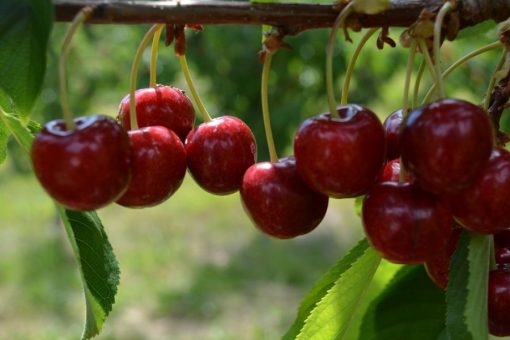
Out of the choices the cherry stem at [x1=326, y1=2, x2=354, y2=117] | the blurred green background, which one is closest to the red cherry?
the cherry stem at [x1=326, y1=2, x2=354, y2=117]

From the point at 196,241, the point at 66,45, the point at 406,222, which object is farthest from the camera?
the point at 196,241

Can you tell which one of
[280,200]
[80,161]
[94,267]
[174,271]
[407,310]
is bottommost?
[174,271]

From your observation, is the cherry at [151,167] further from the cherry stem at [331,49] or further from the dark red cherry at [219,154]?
the cherry stem at [331,49]

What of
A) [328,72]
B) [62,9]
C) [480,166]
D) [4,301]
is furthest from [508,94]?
[4,301]

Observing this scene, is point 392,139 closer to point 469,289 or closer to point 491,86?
point 491,86

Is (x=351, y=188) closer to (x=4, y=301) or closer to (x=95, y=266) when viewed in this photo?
(x=95, y=266)

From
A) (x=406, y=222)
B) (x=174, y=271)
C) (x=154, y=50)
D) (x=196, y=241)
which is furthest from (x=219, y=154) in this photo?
(x=196, y=241)
